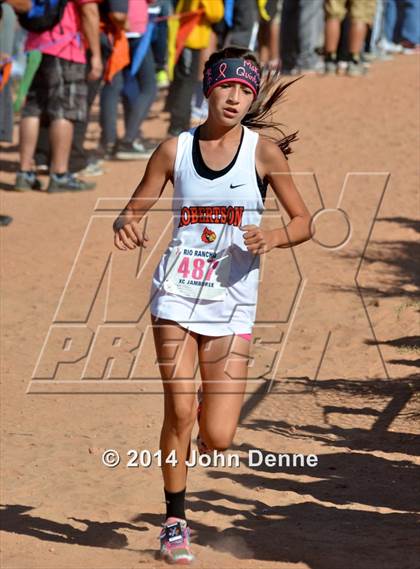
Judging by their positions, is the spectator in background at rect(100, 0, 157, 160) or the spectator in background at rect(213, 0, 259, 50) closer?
the spectator in background at rect(100, 0, 157, 160)

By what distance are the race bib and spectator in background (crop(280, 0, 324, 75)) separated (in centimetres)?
1084

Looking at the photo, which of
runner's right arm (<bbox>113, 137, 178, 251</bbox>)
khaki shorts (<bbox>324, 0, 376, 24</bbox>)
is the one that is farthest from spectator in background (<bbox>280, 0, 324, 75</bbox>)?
runner's right arm (<bbox>113, 137, 178, 251</bbox>)

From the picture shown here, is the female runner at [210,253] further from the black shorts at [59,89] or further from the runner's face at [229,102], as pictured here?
the black shorts at [59,89]

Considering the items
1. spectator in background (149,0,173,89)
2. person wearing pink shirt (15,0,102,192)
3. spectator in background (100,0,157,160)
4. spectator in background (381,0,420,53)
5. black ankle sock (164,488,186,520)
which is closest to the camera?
black ankle sock (164,488,186,520)

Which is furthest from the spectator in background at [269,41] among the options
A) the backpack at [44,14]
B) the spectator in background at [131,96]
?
the backpack at [44,14]

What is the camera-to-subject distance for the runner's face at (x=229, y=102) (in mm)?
5285

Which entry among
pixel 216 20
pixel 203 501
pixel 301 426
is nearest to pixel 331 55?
pixel 216 20

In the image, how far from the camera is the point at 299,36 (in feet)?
51.6

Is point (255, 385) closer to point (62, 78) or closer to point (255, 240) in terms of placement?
point (255, 240)

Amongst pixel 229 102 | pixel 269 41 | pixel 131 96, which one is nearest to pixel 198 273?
pixel 229 102

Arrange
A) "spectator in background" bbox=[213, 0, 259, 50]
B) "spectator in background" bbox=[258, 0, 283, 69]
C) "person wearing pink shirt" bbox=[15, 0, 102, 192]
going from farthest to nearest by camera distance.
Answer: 1. "spectator in background" bbox=[258, 0, 283, 69]
2. "spectator in background" bbox=[213, 0, 259, 50]
3. "person wearing pink shirt" bbox=[15, 0, 102, 192]

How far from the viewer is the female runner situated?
525 centimetres

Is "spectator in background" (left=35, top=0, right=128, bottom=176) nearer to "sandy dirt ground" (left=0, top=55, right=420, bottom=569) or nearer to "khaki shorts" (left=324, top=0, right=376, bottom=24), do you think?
"sandy dirt ground" (left=0, top=55, right=420, bottom=569)

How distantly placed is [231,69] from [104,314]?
14.1ft
